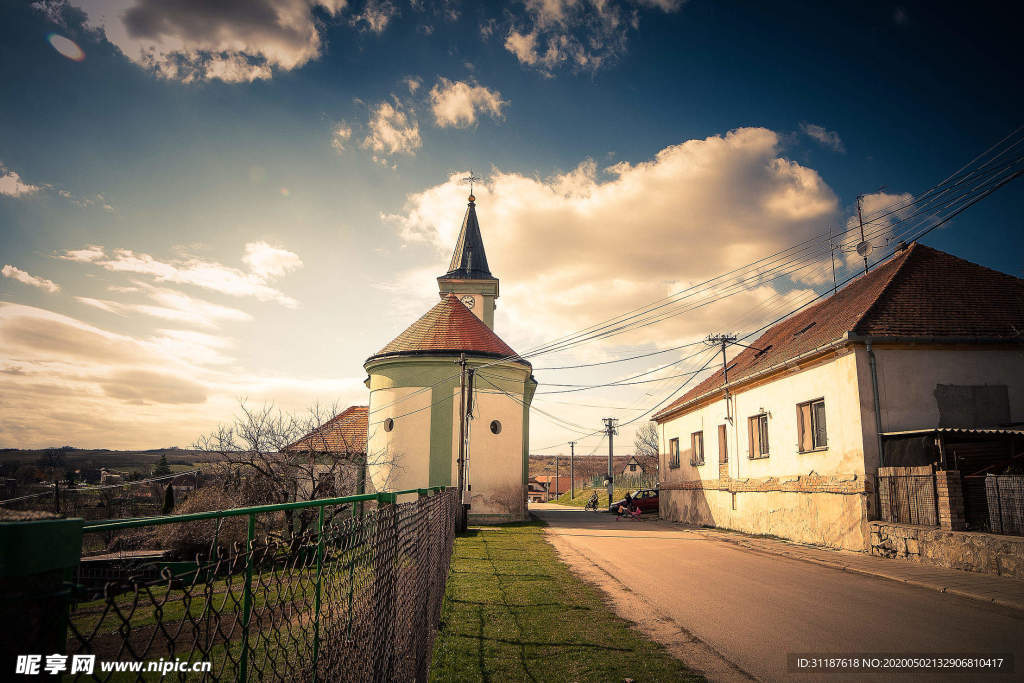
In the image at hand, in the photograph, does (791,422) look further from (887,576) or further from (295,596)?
(295,596)

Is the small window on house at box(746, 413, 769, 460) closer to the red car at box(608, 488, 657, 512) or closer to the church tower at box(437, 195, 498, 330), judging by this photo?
the red car at box(608, 488, 657, 512)

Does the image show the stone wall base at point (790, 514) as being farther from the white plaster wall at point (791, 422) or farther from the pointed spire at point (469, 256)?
the pointed spire at point (469, 256)

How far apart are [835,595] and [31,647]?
10.4 meters

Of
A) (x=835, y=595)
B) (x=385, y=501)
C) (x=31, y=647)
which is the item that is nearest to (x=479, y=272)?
(x=835, y=595)

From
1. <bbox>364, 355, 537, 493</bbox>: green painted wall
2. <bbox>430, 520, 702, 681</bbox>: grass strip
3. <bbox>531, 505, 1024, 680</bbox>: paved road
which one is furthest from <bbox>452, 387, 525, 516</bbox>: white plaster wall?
<bbox>430, 520, 702, 681</bbox>: grass strip

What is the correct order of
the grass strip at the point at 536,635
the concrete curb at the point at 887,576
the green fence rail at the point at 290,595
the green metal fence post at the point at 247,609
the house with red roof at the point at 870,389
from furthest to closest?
the house with red roof at the point at 870,389
the concrete curb at the point at 887,576
the grass strip at the point at 536,635
the green metal fence post at the point at 247,609
the green fence rail at the point at 290,595

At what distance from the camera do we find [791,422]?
17.1 meters

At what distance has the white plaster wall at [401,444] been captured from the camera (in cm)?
2541

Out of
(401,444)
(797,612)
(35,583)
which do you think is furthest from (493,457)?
(35,583)

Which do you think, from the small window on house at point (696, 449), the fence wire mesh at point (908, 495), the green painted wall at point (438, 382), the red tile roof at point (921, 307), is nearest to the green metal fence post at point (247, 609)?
the fence wire mesh at point (908, 495)

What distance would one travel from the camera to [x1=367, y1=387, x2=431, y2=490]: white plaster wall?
83.4ft

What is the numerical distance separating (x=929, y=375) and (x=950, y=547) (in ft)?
15.8

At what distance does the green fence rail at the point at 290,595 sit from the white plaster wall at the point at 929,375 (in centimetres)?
1312

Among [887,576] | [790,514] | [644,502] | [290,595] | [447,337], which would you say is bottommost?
[644,502]
